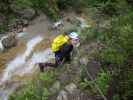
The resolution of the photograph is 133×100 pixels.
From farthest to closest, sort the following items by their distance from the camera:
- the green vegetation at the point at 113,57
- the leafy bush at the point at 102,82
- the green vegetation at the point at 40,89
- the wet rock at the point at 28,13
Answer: the wet rock at the point at 28,13 < the green vegetation at the point at 40,89 < the leafy bush at the point at 102,82 < the green vegetation at the point at 113,57

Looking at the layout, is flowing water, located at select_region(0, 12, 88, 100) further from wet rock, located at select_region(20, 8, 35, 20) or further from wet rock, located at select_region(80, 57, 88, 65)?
wet rock, located at select_region(80, 57, 88, 65)

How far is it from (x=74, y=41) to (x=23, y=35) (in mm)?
6444

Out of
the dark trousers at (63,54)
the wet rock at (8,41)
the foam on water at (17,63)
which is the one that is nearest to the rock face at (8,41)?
the wet rock at (8,41)

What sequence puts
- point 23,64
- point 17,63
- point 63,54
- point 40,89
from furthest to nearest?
point 17,63 < point 23,64 < point 63,54 < point 40,89

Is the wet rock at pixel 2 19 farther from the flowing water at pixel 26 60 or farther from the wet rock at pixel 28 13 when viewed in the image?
the flowing water at pixel 26 60

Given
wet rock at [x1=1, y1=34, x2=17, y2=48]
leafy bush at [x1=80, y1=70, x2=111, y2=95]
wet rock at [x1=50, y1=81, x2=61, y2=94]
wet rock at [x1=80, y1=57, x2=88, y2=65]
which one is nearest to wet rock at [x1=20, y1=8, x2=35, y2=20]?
wet rock at [x1=1, y1=34, x2=17, y2=48]

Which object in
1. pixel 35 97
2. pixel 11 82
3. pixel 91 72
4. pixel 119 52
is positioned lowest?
pixel 11 82

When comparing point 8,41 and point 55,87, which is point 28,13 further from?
point 55,87

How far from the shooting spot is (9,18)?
17.7 meters

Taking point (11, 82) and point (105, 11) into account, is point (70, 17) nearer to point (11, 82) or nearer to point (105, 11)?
point (105, 11)

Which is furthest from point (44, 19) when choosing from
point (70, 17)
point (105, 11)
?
point (105, 11)

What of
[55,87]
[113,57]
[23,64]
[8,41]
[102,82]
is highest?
[113,57]

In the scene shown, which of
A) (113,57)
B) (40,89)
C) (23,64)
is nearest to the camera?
(113,57)

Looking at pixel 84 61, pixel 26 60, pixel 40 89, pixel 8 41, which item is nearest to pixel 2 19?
pixel 8 41
